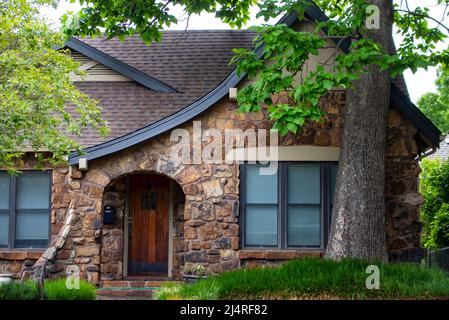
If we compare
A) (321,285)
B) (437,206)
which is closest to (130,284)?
(321,285)

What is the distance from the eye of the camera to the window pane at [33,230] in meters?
16.5

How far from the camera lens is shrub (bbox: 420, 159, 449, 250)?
1997 cm

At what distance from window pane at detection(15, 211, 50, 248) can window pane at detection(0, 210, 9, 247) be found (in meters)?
0.23

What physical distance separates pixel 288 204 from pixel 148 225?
364 cm

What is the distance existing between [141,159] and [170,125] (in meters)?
1.01

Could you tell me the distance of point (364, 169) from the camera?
44.0 ft

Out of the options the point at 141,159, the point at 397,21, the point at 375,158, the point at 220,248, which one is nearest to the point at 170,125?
the point at 141,159

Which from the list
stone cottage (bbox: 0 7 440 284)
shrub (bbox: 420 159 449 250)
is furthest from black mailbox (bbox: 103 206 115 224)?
shrub (bbox: 420 159 449 250)

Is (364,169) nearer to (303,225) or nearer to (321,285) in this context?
(303,225)

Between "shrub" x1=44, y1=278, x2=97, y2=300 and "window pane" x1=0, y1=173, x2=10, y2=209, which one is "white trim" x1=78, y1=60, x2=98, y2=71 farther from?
"shrub" x1=44, y1=278, x2=97, y2=300

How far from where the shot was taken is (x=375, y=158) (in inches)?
530

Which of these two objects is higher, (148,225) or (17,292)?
(148,225)
